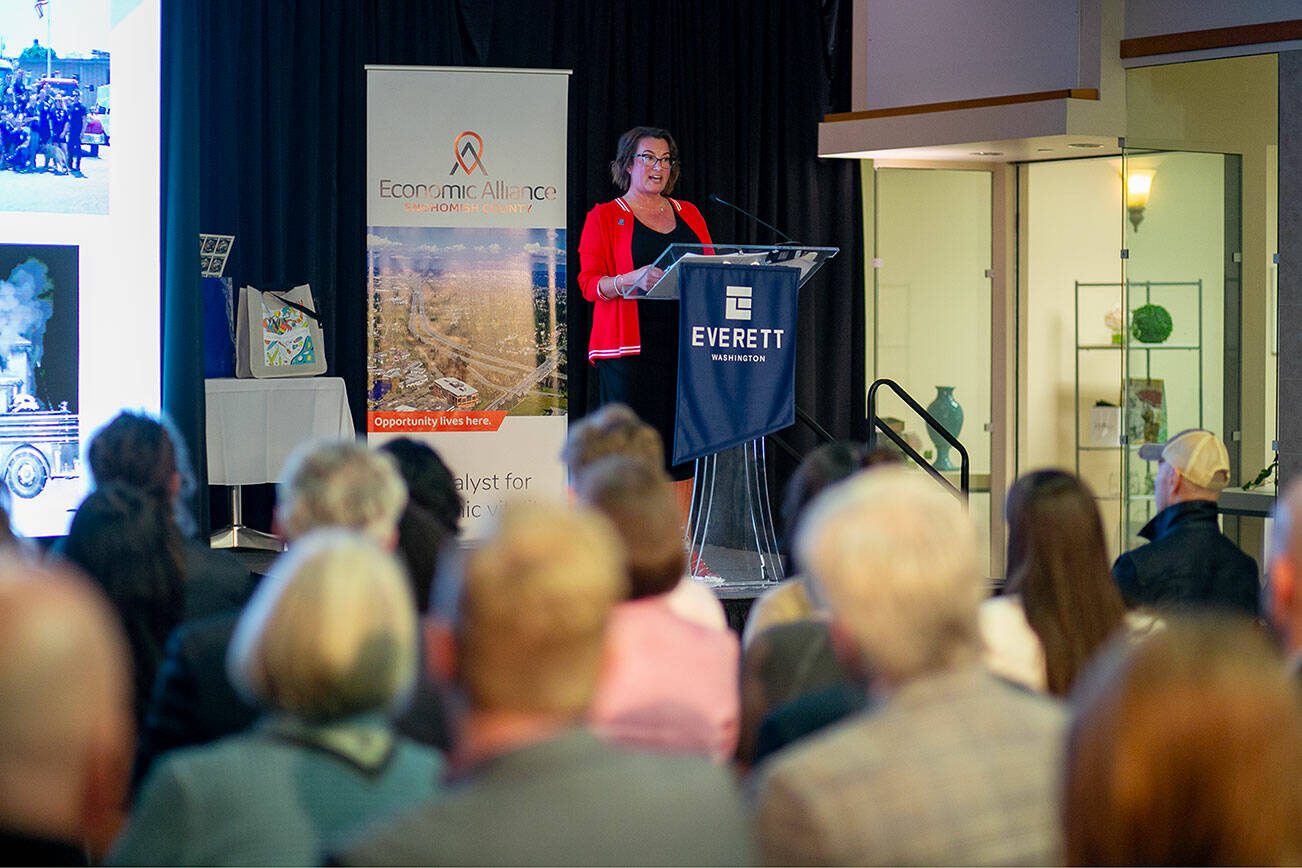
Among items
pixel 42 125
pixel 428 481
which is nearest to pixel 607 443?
pixel 428 481

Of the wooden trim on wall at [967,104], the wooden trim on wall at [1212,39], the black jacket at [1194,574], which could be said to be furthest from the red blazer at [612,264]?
the black jacket at [1194,574]

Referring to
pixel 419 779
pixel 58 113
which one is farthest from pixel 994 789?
pixel 58 113

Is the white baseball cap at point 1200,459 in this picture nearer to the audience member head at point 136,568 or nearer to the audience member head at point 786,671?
the audience member head at point 786,671

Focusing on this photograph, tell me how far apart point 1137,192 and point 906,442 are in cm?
203

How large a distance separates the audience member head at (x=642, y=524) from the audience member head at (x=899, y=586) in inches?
27.0

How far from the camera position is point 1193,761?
1.11m

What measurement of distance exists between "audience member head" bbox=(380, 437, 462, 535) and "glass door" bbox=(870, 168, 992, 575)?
556 cm

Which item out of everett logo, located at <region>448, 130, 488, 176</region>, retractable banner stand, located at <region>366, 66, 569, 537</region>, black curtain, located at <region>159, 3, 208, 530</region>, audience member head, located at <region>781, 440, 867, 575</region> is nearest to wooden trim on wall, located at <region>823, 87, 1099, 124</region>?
retractable banner stand, located at <region>366, 66, 569, 537</region>

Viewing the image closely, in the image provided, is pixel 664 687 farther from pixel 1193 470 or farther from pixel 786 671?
pixel 1193 470

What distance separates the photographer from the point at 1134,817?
1.13m

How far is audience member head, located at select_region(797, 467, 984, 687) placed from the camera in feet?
5.23

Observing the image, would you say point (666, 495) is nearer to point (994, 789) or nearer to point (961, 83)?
point (994, 789)

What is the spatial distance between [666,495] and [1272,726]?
4.35 ft

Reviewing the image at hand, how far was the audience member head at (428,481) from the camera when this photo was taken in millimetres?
3203
